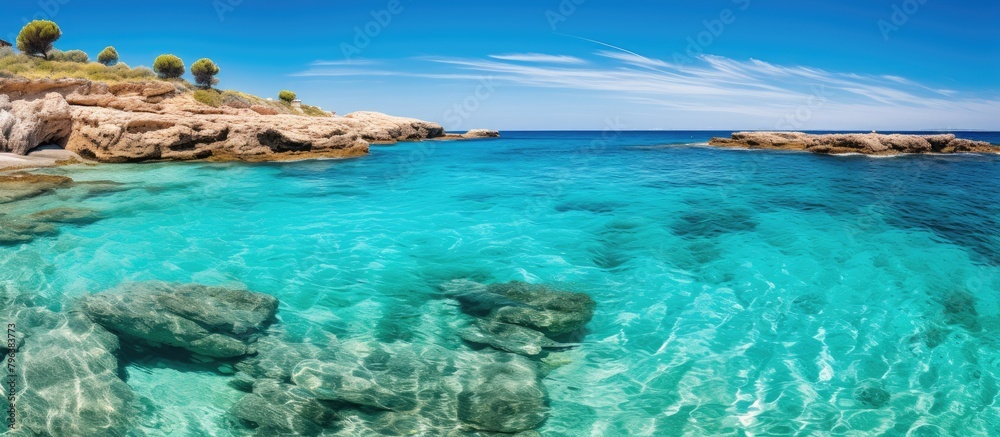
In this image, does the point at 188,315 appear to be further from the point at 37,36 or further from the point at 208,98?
the point at 37,36

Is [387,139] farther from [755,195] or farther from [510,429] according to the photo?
[510,429]

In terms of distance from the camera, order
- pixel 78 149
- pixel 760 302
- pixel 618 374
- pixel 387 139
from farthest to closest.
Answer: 1. pixel 387 139
2. pixel 78 149
3. pixel 760 302
4. pixel 618 374

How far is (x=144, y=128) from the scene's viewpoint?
29734 mm

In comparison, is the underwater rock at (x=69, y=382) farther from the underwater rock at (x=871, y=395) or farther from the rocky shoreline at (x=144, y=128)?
the rocky shoreline at (x=144, y=128)

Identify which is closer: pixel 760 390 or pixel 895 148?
pixel 760 390

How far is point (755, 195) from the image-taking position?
20.7m

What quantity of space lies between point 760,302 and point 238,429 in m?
8.40

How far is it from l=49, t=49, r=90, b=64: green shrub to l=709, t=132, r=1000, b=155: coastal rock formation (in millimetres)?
74024

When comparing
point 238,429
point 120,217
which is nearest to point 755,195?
point 238,429

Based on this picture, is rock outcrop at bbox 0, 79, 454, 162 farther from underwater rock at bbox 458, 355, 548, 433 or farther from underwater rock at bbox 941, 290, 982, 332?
underwater rock at bbox 941, 290, 982, 332

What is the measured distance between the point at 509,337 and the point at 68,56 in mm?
69133

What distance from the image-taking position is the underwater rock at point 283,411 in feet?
17.2

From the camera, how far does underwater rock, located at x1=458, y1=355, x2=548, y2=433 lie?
5523mm

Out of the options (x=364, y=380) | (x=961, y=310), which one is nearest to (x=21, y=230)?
(x=364, y=380)
